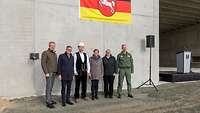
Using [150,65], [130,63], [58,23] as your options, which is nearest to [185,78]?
[150,65]

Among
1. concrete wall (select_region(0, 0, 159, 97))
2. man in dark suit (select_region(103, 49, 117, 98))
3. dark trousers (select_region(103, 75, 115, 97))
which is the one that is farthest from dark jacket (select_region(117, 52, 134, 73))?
concrete wall (select_region(0, 0, 159, 97))

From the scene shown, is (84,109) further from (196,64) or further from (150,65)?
(196,64)

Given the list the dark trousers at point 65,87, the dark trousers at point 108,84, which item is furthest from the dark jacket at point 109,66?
the dark trousers at point 65,87

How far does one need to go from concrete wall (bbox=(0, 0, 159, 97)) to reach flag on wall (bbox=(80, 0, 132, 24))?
203 millimetres

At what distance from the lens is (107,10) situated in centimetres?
1345

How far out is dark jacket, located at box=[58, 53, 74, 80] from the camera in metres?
10.1

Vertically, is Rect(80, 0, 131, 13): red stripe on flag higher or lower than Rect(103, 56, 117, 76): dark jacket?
higher

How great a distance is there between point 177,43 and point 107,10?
78.6ft

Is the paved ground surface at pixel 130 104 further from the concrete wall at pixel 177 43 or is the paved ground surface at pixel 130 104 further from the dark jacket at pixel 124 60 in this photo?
the concrete wall at pixel 177 43

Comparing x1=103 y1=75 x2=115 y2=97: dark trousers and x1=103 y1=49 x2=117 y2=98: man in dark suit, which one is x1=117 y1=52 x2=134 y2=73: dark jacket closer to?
x1=103 y1=49 x2=117 y2=98: man in dark suit

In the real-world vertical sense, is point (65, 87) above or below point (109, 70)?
below

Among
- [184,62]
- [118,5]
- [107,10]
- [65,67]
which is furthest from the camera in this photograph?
[184,62]

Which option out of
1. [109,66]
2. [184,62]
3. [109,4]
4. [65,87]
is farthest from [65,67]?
[184,62]

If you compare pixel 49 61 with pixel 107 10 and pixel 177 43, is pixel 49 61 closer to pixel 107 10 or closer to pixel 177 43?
pixel 107 10
